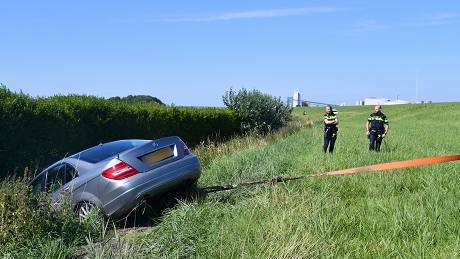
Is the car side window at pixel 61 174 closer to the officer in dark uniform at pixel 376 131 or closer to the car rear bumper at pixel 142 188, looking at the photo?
the car rear bumper at pixel 142 188

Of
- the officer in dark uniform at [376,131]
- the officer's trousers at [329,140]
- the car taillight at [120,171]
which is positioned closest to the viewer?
the car taillight at [120,171]

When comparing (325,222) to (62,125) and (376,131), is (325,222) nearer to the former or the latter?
(62,125)

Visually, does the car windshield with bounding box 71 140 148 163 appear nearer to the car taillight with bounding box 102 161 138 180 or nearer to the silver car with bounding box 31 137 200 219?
the silver car with bounding box 31 137 200 219

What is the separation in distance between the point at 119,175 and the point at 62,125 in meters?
7.08

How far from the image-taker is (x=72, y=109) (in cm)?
1531

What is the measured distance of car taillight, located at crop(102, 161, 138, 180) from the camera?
8.06m

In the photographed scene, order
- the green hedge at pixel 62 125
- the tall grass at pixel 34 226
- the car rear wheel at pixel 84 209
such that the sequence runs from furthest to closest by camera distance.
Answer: the green hedge at pixel 62 125, the car rear wheel at pixel 84 209, the tall grass at pixel 34 226

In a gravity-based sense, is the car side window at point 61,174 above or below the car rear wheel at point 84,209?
above

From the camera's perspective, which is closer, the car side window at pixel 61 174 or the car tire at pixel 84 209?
the car tire at pixel 84 209

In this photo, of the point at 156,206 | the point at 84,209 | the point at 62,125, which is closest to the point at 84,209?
the point at 84,209

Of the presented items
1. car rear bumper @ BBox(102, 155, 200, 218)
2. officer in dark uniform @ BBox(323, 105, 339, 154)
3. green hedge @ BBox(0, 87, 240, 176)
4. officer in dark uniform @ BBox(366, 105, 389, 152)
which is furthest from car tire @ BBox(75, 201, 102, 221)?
officer in dark uniform @ BBox(366, 105, 389, 152)

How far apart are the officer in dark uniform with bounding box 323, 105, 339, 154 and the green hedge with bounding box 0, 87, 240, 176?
6.68 meters

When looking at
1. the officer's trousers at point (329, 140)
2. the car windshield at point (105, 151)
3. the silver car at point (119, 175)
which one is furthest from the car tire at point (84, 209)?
the officer's trousers at point (329, 140)

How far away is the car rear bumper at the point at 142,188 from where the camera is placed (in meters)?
7.96
